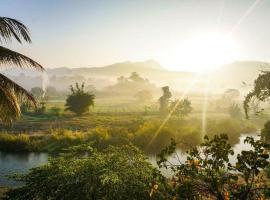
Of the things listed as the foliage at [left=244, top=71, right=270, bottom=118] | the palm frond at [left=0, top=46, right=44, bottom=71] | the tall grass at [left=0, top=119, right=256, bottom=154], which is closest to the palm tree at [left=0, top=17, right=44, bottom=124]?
the palm frond at [left=0, top=46, right=44, bottom=71]

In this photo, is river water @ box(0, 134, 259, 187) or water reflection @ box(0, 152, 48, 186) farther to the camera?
water reflection @ box(0, 152, 48, 186)

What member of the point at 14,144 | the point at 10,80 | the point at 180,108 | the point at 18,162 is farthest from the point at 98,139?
the point at 180,108

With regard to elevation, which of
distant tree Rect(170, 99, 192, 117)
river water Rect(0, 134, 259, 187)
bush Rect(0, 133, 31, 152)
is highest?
distant tree Rect(170, 99, 192, 117)

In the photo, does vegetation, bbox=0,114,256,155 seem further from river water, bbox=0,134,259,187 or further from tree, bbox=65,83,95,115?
tree, bbox=65,83,95,115

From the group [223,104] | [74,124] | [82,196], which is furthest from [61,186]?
[223,104]

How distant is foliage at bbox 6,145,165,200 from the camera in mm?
11930

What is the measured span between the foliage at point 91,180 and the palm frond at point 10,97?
3372mm

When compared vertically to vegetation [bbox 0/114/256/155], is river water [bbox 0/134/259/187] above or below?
below

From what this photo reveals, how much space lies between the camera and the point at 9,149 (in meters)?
38.1

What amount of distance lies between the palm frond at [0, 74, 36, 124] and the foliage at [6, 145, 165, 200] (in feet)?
11.1

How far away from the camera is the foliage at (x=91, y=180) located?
1193 centimetres

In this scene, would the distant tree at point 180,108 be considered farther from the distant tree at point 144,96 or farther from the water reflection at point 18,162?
the distant tree at point 144,96

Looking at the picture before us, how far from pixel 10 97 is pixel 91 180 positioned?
5.49 m

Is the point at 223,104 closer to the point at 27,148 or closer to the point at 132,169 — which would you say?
the point at 27,148
